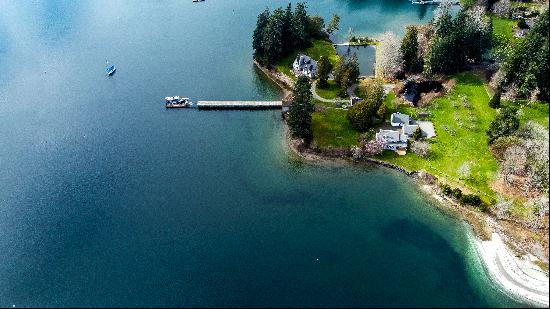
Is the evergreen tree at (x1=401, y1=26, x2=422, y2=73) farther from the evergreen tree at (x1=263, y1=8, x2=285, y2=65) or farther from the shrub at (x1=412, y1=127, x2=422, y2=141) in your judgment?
the evergreen tree at (x1=263, y1=8, x2=285, y2=65)

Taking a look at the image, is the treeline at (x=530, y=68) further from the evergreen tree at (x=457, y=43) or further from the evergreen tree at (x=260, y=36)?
the evergreen tree at (x=260, y=36)

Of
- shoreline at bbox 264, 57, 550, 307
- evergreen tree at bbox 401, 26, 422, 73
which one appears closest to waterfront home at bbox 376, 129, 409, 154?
shoreline at bbox 264, 57, 550, 307

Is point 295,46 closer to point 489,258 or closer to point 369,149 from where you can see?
point 369,149

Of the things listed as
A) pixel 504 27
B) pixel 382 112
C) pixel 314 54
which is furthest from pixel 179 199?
pixel 504 27

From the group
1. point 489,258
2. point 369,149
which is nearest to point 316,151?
point 369,149

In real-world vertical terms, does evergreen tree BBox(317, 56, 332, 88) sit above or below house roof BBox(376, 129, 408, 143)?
above

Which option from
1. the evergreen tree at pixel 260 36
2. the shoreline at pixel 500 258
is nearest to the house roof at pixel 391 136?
the shoreline at pixel 500 258
